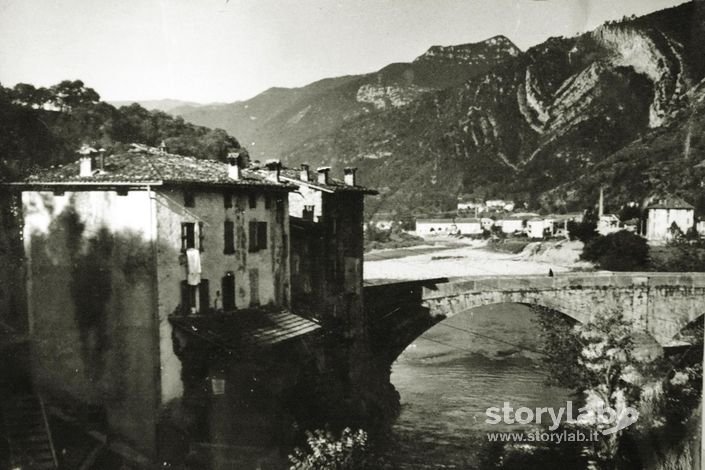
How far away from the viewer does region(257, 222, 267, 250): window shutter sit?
1762 cm

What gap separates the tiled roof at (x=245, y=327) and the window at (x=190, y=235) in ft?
6.20

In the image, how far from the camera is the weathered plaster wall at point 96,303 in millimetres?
14227

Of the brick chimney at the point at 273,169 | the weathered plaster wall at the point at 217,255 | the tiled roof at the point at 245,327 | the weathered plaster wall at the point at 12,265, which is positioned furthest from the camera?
the brick chimney at the point at 273,169

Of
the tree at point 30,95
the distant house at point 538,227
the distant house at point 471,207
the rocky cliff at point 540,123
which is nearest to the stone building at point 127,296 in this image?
the tree at point 30,95

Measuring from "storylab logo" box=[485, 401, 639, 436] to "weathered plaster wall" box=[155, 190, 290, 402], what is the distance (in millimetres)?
9516

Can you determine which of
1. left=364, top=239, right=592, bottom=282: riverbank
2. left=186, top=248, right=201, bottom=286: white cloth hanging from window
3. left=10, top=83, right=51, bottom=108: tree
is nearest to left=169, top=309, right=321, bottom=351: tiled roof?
left=186, top=248, right=201, bottom=286: white cloth hanging from window

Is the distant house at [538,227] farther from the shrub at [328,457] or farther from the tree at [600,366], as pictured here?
the shrub at [328,457]

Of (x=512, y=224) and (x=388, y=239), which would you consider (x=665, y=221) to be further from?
(x=388, y=239)

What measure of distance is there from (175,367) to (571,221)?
25.2 metres

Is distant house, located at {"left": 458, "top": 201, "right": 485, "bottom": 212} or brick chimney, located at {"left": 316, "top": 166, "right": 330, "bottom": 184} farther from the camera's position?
distant house, located at {"left": 458, "top": 201, "right": 485, "bottom": 212}

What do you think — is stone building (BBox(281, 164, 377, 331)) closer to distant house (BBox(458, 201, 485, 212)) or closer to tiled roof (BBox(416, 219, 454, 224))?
tiled roof (BBox(416, 219, 454, 224))

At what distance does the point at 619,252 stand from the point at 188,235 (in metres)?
21.0

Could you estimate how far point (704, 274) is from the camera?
22766 millimetres

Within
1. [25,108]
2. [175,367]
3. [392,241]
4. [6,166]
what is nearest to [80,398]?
[175,367]
